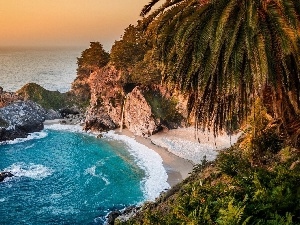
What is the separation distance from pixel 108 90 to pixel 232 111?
52038 mm

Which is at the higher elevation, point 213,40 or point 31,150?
point 213,40

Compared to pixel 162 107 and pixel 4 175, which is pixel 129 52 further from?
pixel 4 175

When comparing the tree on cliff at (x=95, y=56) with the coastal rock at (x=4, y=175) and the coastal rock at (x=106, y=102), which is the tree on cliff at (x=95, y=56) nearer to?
the coastal rock at (x=106, y=102)

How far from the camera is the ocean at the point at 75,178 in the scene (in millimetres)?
29734

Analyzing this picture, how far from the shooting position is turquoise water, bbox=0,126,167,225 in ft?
97.1

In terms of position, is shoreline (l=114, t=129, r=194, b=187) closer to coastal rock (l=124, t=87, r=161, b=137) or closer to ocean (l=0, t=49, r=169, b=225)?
ocean (l=0, t=49, r=169, b=225)

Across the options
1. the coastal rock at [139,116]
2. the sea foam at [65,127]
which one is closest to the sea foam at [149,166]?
the coastal rock at [139,116]

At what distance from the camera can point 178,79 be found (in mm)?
11391

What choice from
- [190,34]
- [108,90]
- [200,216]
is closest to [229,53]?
[190,34]

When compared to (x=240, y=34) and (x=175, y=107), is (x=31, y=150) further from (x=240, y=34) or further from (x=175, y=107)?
(x=240, y=34)

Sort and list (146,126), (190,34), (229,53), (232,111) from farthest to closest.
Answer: (146,126)
(232,111)
(190,34)
(229,53)

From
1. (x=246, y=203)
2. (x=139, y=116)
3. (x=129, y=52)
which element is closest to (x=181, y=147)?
(x=139, y=116)

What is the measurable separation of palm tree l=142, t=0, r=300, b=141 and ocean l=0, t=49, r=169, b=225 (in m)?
19.4

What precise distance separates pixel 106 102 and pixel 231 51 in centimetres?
5326
